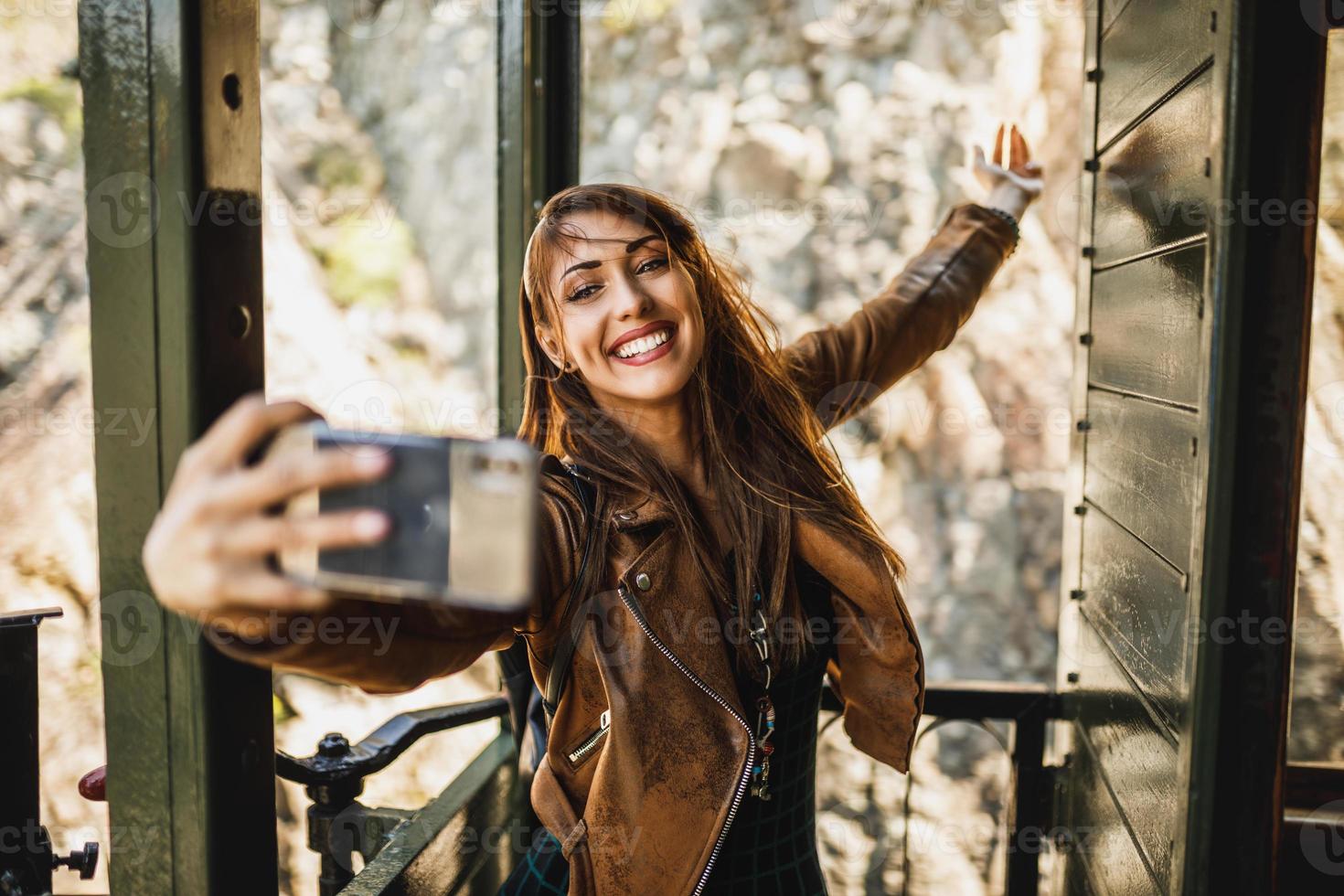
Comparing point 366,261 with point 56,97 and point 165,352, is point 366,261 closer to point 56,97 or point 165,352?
point 56,97

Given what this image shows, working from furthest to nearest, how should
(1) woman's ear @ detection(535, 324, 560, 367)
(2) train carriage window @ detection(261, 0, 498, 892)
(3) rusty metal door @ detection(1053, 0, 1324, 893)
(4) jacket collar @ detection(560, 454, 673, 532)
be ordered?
(2) train carriage window @ detection(261, 0, 498, 892) → (1) woman's ear @ detection(535, 324, 560, 367) → (4) jacket collar @ detection(560, 454, 673, 532) → (3) rusty metal door @ detection(1053, 0, 1324, 893)

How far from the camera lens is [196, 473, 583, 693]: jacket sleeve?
0.83 metres

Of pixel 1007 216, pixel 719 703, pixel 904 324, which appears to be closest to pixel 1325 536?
pixel 1007 216

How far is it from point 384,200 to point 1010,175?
279 inches

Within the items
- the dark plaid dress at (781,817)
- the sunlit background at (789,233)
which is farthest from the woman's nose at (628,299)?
the sunlit background at (789,233)

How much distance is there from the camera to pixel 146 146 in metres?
0.94

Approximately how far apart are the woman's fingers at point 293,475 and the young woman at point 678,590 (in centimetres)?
34

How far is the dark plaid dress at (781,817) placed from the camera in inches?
60.8

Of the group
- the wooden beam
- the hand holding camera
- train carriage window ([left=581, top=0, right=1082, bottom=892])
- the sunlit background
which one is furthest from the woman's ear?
train carriage window ([left=581, top=0, right=1082, bottom=892])

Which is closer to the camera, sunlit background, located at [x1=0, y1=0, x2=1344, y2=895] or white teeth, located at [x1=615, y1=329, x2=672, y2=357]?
white teeth, located at [x1=615, y1=329, x2=672, y2=357]

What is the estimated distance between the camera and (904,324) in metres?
2.34

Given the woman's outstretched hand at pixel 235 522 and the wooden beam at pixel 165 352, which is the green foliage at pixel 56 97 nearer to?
the wooden beam at pixel 165 352

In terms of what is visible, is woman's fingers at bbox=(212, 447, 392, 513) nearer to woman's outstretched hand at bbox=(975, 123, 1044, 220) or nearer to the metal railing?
the metal railing

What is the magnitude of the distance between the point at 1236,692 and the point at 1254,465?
338 millimetres
